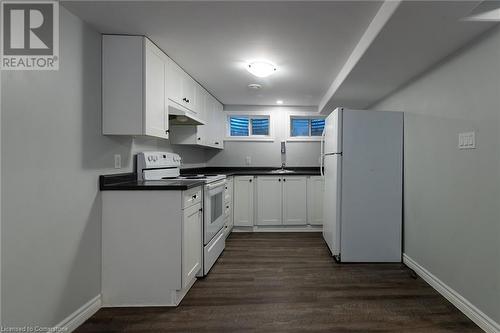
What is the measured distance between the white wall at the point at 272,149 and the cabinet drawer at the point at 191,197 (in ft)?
8.28

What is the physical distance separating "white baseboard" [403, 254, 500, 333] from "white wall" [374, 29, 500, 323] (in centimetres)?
4

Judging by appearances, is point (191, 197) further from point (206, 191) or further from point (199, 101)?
point (199, 101)

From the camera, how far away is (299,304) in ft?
6.41

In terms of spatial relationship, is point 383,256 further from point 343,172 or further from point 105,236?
point 105,236

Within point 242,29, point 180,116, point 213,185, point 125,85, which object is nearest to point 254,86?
point 180,116

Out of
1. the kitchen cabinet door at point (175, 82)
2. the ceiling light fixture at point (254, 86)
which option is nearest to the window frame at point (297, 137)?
the ceiling light fixture at point (254, 86)

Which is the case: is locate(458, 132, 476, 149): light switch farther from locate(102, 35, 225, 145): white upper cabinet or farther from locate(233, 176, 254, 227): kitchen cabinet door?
locate(233, 176, 254, 227): kitchen cabinet door

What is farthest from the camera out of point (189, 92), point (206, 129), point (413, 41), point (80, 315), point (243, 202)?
point (243, 202)

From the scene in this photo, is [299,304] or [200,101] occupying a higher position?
[200,101]

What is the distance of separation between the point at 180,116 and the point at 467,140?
8.68ft

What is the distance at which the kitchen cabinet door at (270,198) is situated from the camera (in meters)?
4.04

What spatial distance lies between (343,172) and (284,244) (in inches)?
53.9

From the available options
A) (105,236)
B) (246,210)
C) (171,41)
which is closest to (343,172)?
(246,210)

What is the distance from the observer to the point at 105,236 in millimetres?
1920
